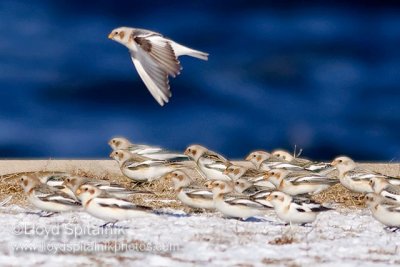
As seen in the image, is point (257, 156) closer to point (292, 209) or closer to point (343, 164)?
point (343, 164)

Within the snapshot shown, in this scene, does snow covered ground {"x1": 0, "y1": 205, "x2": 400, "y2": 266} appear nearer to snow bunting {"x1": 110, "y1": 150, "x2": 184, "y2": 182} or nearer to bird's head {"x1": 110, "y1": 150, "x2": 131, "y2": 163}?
snow bunting {"x1": 110, "y1": 150, "x2": 184, "y2": 182}

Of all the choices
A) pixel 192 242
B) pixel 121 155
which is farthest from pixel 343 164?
pixel 192 242

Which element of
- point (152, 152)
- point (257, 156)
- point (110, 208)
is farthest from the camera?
point (257, 156)

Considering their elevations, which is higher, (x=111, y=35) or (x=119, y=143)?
(x=111, y=35)

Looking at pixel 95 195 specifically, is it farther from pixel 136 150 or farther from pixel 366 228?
pixel 136 150

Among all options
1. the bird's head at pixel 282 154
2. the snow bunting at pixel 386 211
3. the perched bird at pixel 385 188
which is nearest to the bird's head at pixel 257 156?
the bird's head at pixel 282 154

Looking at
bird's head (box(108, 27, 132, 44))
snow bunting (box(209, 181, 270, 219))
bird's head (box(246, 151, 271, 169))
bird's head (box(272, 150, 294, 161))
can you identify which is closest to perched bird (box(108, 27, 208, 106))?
bird's head (box(108, 27, 132, 44))

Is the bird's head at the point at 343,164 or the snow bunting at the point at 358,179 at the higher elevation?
the bird's head at the point at 343,164

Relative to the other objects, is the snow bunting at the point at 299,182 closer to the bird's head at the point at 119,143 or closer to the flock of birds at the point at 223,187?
the flock of birds at the point at 223,187
